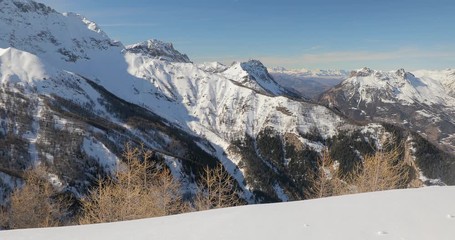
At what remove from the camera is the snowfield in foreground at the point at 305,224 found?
435 inches

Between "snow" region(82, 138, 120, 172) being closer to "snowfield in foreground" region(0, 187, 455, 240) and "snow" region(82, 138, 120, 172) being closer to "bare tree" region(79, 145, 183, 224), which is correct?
"bare tree" region(79, 145, 183, 224)

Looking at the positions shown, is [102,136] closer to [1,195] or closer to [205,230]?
[1,195]

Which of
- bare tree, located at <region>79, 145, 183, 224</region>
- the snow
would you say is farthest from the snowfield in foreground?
the snow

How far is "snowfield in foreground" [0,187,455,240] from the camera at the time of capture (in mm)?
11048

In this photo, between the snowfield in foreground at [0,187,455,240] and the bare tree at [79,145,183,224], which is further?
the bare tree at [79,145,183,224]

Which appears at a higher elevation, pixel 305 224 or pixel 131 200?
pixel 305 224

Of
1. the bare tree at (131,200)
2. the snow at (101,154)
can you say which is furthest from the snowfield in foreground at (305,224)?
the snow at (101,154)

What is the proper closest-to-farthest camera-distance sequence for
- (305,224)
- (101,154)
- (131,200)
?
(305,224) < (131,200) < (101,154)

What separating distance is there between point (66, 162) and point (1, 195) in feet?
128

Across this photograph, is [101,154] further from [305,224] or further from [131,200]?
[305,224]

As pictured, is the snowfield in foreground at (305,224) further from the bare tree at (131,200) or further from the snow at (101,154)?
the snow at (101,154)

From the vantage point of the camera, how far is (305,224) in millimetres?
11836

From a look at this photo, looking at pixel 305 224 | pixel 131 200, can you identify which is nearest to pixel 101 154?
pixel 131 200

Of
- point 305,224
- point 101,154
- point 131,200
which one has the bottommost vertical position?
point 101,154
